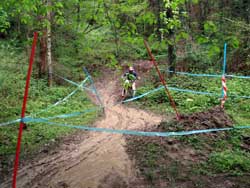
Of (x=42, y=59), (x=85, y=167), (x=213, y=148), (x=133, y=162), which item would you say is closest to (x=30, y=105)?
(x=42, y=59)

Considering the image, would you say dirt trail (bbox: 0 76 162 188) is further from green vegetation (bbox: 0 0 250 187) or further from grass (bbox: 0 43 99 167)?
grass (bbox: 0 43 99 167)

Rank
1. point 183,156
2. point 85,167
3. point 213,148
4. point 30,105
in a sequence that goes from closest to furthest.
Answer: point 85,167, point 183,156, point 213,148, point 30,105

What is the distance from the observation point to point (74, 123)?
1045 cm

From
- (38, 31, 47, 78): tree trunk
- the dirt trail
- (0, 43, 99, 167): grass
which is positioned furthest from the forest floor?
(38, 31, 47, 78): tree trunk

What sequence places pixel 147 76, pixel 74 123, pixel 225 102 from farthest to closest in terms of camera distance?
1. pixel 147 76
2. pixel 225 102
3. pixel 74 123

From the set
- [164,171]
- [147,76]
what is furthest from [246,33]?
[164,171]

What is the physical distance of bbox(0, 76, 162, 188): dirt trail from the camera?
19.8 ft

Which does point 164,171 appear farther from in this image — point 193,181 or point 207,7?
point 207,7

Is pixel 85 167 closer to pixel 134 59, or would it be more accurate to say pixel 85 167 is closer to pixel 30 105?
pixel 30 105

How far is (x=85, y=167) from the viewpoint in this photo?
6.75m

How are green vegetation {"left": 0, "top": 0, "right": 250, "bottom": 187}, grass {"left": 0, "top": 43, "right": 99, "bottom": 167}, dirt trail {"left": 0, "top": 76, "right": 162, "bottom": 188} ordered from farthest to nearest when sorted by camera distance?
grass {"left": 0, "top": 43, "right": 99, "bottom": 167}, dirt trail {"left": 0, "top": 76, "right": 162, "bottom": 188}, green vegetation {"left": 0, "top": 0, "right": 250, "bottom": 187}

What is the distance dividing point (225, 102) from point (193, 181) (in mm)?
6568

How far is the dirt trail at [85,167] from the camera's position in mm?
6028

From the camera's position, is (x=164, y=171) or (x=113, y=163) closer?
(x=164, y=171)
